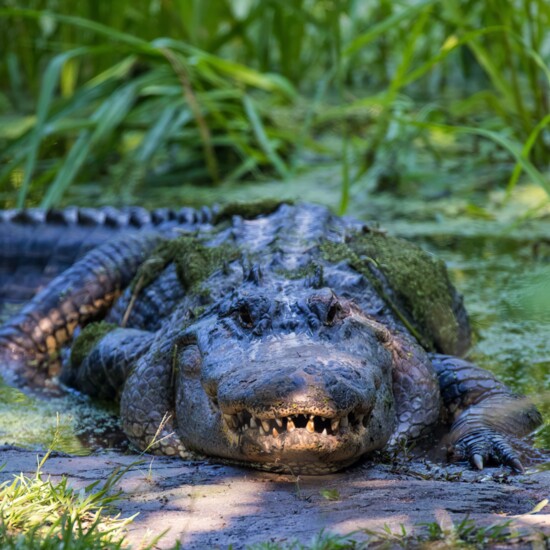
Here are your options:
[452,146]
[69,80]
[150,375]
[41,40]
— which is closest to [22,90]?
[41,40]

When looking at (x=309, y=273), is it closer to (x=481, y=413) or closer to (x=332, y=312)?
(x=332, y=312)

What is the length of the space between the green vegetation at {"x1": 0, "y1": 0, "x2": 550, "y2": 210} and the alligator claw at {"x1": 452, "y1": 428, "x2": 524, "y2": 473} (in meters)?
2.09

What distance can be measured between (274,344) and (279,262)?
778 mm

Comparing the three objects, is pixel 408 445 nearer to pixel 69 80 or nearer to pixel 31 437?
pixel 31 437

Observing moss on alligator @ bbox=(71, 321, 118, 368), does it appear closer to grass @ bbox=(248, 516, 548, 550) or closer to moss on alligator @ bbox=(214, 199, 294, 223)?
moss on alligator @ bbox=(214, 199, 294, 223)

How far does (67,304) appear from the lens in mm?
4871

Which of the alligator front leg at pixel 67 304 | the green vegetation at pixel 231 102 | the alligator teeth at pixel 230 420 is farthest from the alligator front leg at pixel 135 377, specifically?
the green vegetation at pixel 231 102

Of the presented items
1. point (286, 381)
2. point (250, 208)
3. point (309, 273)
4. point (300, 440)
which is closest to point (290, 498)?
point (300, 440)

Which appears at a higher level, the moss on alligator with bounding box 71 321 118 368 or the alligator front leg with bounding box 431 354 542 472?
the alligator front leg with bounding box 431 354 542 472

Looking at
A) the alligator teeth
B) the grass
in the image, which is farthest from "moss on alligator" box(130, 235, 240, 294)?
the grass

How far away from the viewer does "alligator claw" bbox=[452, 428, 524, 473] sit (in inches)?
121

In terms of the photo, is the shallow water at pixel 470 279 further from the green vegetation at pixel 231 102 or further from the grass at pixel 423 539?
the grass at pixel 423 539

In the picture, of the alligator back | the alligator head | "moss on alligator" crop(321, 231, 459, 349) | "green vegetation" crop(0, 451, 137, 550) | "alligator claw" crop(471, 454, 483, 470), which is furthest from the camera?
the alligator back

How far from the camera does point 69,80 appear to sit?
8.24 m
